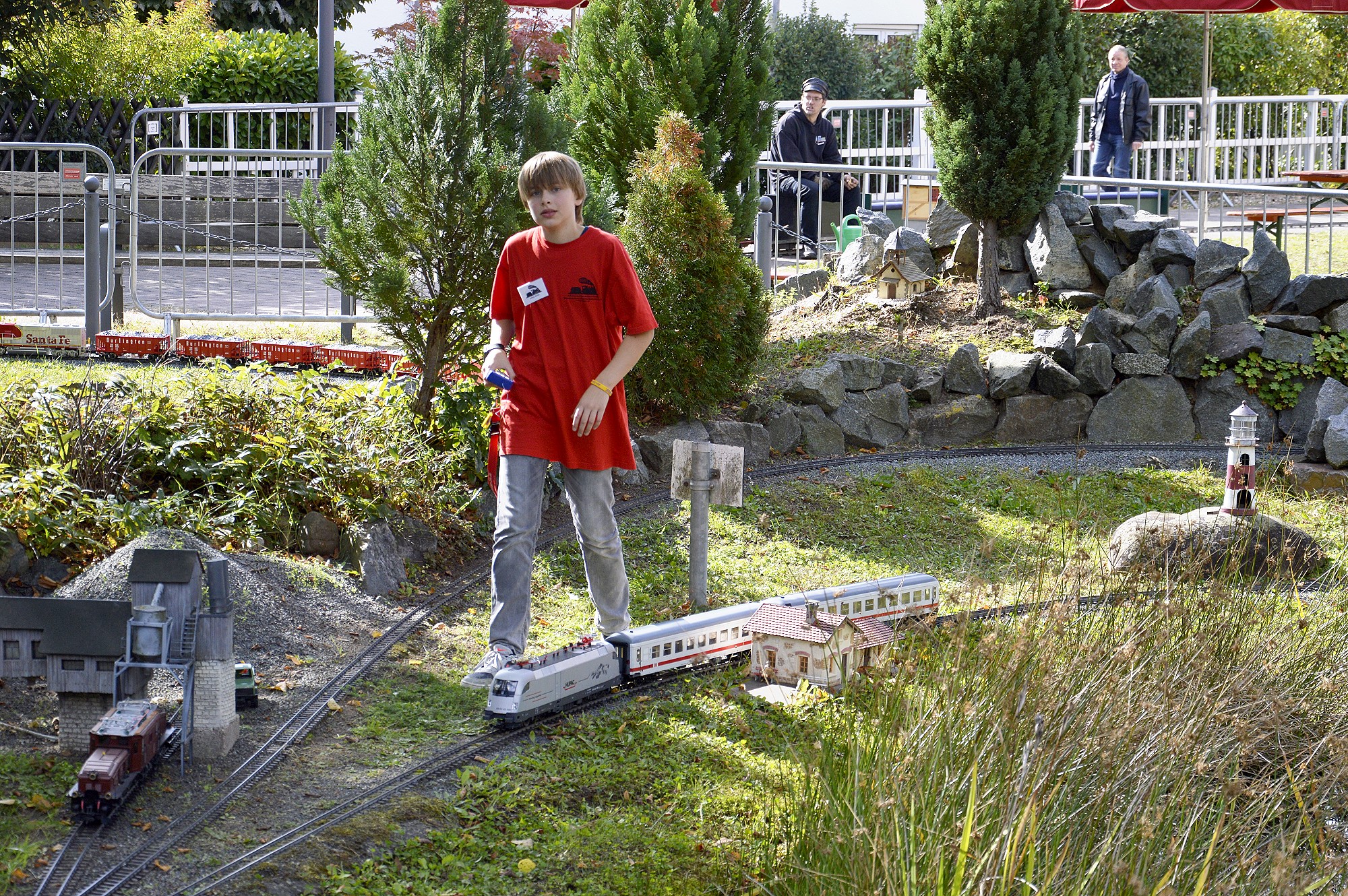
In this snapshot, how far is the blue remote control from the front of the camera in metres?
4.81

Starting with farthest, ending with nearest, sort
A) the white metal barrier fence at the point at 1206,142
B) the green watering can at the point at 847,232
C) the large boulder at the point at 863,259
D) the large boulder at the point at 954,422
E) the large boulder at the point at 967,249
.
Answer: the white metal barrier fence at the point at 1206,142 < the green watering can at the point at 847,232 < the large boulder at the point at 863,259 < the large boulder at the point at 967,249 < the large boulder at the point at 954,422

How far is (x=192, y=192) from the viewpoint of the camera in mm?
14117

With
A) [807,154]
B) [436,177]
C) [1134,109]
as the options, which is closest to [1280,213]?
[1134,109]

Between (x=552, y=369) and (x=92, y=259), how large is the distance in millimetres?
6610

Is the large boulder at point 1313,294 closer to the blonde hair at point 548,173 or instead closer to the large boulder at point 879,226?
the large boulder at point 879,226

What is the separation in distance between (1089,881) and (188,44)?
674 inches

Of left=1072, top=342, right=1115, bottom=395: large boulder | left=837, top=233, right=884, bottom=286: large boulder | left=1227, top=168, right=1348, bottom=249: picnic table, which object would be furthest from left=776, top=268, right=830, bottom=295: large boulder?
left=1227, top=168, right=1348, bottom=249: picnic table

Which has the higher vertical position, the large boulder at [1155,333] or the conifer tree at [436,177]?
the conifer tree at [436,177]

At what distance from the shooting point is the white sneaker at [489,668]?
484 cm

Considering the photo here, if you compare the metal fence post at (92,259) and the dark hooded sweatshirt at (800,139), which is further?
the dark hooded sweatshirt at (800,139)

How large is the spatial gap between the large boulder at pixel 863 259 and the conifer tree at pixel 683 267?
3.39 meters

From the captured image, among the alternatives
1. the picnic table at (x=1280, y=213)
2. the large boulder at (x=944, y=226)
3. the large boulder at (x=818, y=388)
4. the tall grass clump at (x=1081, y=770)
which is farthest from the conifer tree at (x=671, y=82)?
the picnic table at (x=1280, y=213)

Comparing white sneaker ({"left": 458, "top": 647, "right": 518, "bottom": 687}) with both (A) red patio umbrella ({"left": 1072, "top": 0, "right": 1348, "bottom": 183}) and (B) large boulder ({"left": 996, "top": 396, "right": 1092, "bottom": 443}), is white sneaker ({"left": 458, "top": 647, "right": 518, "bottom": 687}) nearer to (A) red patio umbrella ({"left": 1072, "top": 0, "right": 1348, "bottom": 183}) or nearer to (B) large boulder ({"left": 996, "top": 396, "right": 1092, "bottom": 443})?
(B) large boulder ({"left": 996, "top": 396, "right": 1092, "bottom": 443})

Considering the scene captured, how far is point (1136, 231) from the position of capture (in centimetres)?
1059
